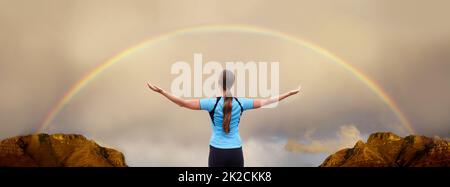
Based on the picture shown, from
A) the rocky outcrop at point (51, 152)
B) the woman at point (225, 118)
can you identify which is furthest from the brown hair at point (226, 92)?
the rocky outcrop at point (51, 152)

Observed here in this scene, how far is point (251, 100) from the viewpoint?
5871mm

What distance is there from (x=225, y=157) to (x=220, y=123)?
0.54m

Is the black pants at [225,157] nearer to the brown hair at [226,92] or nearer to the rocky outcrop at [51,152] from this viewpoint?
the brown hair at [226,92]

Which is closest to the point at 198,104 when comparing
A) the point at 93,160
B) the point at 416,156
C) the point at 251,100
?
the point at 251,100

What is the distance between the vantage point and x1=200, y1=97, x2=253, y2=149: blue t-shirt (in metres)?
5.69

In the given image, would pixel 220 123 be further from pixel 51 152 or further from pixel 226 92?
pixel 51 152

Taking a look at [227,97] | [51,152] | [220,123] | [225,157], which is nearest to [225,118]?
[220,123]

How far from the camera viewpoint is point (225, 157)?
581cm

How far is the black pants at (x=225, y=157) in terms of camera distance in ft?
19.0

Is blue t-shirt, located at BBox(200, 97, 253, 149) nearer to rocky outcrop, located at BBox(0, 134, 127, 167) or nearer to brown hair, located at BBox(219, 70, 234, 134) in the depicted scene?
brown hair, located at BBox(219, 70, 234, 134)
